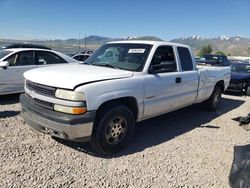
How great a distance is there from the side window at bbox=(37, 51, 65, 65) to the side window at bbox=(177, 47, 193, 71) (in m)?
4.36

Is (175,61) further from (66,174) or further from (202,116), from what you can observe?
(66,174)

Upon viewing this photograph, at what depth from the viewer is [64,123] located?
3.89m

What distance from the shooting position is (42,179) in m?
3.62

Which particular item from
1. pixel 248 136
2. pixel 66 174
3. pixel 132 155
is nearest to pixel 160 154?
pixel 132 155

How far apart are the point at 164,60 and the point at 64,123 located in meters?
2.51

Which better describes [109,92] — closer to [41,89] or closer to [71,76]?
[71,76]

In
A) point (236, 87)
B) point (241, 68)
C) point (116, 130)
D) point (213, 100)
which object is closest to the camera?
point (116, 130)

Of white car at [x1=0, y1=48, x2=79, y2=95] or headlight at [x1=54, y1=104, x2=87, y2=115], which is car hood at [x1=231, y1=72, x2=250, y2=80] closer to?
white car at [x1=0, y1=48, x2=79, y2=95]

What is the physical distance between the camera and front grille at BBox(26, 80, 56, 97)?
404 centimetres

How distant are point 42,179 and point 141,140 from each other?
85.3 inches

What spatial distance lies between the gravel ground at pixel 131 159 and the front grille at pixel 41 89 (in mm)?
962

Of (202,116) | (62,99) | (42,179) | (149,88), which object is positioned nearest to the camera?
(42,179)

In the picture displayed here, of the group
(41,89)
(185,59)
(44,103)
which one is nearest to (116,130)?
(44,103)

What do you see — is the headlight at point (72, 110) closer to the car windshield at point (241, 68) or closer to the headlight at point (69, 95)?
the headlight at point (69, 95)
